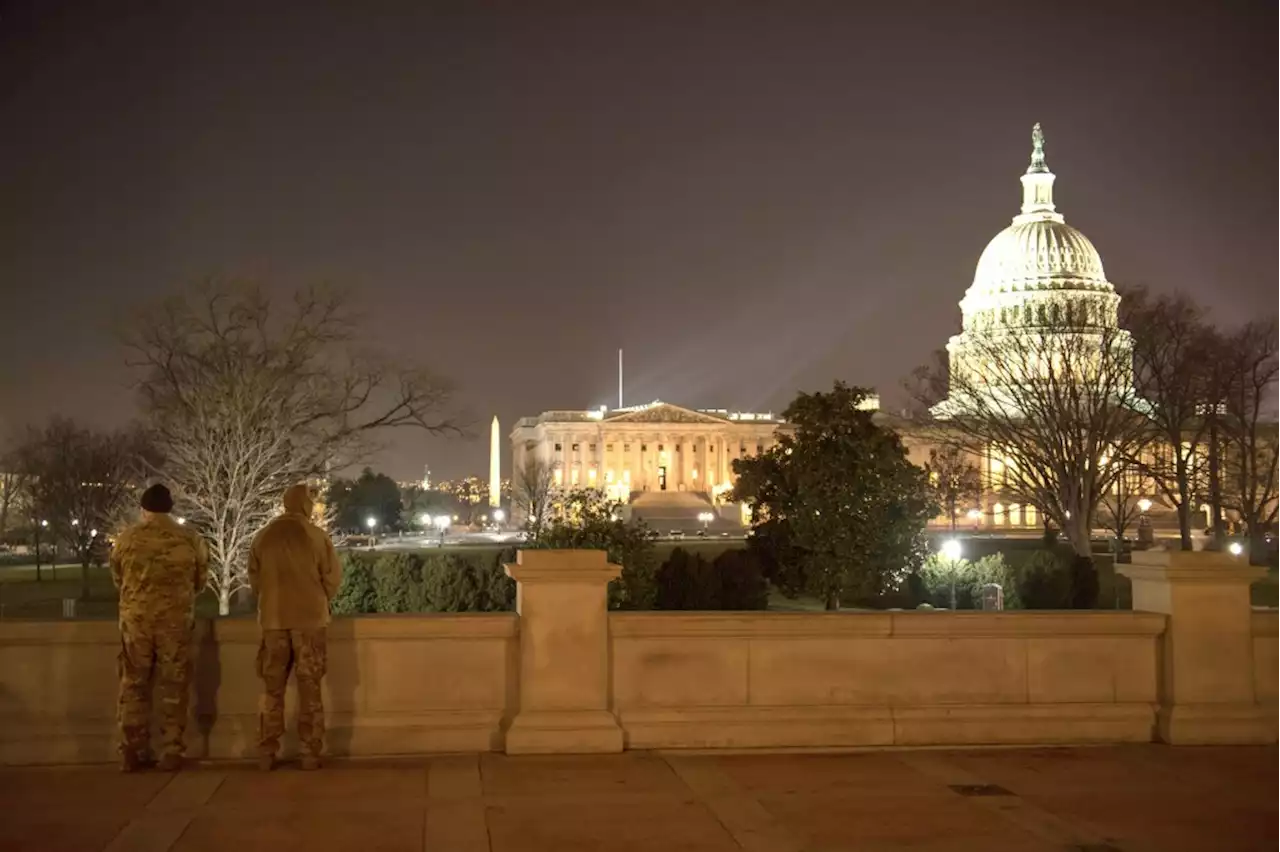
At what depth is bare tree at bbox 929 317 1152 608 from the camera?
45.8 m

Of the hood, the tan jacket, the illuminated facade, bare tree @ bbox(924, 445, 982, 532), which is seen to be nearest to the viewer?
the tan jacket

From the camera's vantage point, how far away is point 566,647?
975 cm

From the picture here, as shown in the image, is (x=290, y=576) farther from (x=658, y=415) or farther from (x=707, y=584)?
(x=658, y=415)

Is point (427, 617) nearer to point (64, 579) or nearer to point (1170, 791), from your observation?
point (1170, 791)

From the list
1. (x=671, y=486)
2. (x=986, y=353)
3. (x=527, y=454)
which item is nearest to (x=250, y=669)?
(x=986, y=353)

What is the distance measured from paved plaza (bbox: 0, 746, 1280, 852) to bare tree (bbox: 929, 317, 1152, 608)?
117 feet

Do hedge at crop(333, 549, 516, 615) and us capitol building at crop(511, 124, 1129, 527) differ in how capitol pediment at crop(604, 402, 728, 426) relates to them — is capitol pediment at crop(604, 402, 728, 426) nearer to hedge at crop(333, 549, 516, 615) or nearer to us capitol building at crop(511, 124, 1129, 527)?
us capitol building at crop(511, 124, 1129, 527)

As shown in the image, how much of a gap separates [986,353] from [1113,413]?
8828 millimetres

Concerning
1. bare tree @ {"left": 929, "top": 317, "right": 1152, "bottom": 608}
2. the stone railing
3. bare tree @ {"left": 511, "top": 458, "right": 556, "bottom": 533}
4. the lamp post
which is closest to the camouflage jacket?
the stone railing

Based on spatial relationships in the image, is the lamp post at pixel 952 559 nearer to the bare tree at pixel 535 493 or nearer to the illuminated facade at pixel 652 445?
the bare tree at pixel 535 493

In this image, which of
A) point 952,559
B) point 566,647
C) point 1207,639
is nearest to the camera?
point 566,647

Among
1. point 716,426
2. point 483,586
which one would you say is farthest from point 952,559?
point 716,426

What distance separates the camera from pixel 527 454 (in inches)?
6127

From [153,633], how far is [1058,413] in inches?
1636
